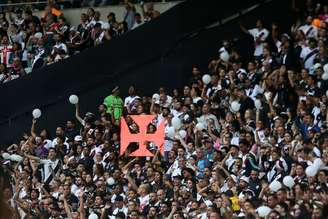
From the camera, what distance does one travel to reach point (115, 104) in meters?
17.3

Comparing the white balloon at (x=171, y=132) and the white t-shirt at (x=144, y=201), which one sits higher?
the white balloon at (x=171, y=132)

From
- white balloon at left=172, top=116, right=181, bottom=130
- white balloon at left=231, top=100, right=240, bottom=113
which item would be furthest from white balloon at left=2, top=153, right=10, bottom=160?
white balloon at left=231, top=100, right=240, bottom=113

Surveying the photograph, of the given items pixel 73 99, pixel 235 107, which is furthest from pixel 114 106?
pixel 235 107

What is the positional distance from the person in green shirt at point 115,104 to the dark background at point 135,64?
19.1 inches

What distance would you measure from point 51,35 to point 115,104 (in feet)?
9.33

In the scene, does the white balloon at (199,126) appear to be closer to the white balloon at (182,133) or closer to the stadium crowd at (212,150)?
the stadium crowd at (212,150)

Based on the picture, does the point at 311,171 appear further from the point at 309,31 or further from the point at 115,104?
the point at 115,104

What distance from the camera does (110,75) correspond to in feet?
60.6

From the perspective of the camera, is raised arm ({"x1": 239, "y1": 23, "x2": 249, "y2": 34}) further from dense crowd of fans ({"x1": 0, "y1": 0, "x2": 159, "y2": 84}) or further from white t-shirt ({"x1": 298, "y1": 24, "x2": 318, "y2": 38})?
dense crowd of fans ({"x1": 0, "y1": 0, "x2": 159, "y2": 84})

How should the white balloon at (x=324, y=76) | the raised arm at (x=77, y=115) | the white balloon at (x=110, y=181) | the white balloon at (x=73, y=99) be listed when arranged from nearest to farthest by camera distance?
the white balloon at (x=324, y=76) < the white balloon at (x=110, y=181) < the raised arm at (x=77, y=115) < the white balloon at (x=73, y=99)

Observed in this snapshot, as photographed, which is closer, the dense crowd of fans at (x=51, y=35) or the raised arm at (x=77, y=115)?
the raised arm at (x=77, y=115)

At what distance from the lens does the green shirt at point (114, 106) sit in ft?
55.7

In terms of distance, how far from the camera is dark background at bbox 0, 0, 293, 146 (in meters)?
17.4

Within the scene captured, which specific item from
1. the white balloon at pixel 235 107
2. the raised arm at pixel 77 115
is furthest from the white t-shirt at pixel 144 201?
the raised arm at pixel 77 115
